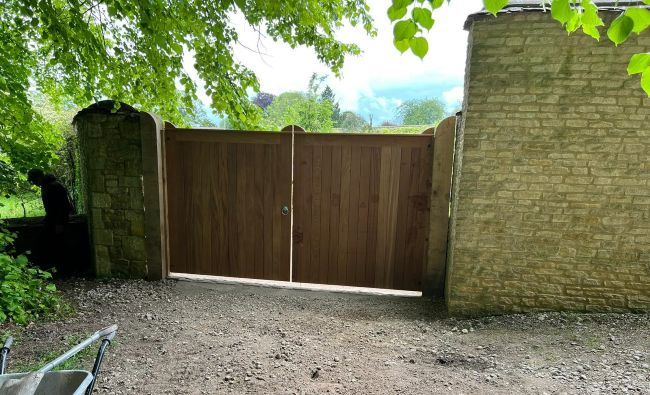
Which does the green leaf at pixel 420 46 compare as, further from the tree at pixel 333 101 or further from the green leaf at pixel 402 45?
the tree at pixel 333 101

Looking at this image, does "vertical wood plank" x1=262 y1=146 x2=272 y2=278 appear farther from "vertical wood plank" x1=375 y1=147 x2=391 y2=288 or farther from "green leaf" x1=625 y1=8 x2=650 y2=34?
"green leaf" x1=625 y1=8 x2=650 y2=34

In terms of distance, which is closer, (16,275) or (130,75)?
(16,275)

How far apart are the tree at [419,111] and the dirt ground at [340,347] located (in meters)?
11.1

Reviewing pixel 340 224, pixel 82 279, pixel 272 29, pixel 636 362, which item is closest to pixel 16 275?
pixel 82 279

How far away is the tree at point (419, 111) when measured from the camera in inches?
557

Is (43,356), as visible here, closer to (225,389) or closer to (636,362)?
(225,389)

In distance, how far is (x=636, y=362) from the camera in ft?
9.62

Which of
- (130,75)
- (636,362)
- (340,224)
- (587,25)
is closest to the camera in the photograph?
(587,25)

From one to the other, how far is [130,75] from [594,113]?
4.80 metres

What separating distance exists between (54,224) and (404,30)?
5662 millimetres

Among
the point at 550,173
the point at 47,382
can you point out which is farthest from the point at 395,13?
the point at 550,173

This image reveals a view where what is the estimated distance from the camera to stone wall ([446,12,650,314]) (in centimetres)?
344

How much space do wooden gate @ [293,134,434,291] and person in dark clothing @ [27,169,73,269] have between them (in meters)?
3.34

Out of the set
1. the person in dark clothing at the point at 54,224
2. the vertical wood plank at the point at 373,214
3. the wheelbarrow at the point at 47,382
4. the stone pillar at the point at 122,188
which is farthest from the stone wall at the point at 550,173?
the person in dark clothing at the point at 54,224
